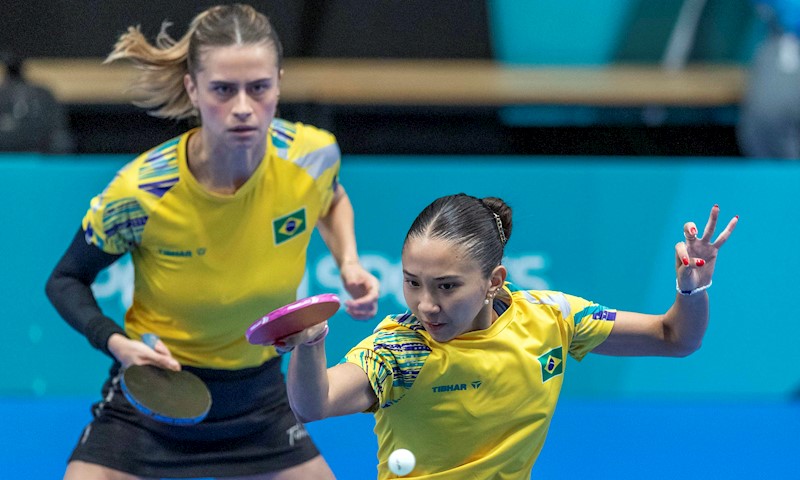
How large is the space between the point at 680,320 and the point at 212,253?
4.12 feet

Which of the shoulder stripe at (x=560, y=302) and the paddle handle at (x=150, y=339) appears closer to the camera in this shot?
the shoulder stripe at (x=560, y=302)

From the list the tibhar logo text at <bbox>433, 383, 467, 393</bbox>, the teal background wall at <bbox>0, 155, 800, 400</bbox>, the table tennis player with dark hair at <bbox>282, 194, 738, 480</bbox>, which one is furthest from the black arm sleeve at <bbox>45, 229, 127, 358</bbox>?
the teal background wall at <bbox>0, 155, 800, 400</bbox>

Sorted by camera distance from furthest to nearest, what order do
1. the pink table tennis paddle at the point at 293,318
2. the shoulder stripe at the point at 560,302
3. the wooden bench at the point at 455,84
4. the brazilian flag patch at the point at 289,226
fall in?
the wooden bench at the point at 455,84 < the brazilian flag patch at the point at 289,226 < the shoulder stripe at the point at 560,302 < the pink table tennis paddle at the point at 293,318

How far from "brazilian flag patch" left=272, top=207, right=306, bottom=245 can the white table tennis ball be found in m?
0.93

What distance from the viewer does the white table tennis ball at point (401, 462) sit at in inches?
108

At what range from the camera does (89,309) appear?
3299 mm

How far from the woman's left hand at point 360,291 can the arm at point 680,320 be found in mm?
590

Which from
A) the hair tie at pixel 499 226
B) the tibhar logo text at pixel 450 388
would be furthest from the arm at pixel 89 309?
the hair tie at pixel 499 226

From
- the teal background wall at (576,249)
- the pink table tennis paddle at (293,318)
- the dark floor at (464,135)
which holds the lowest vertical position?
the pink table tennis paddle at (293,318)

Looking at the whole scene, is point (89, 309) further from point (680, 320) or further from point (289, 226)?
point (680, 320)

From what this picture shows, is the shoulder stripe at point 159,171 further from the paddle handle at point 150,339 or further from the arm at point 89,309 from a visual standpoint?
the paddle handle at point 150,339

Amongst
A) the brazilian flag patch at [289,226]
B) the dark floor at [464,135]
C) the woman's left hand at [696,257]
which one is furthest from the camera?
the dark floor at [464,135]

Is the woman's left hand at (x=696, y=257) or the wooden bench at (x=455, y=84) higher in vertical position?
the wooden bench at (x=455, y=84)

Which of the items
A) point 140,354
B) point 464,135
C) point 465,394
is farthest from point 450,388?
point 464,135
